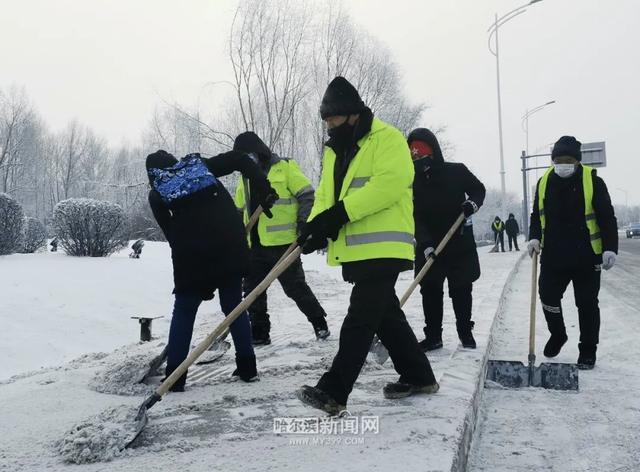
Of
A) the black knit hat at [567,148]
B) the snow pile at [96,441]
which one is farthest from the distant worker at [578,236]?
the snow pile at [96,441]

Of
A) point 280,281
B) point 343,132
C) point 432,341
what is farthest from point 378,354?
point 343,132

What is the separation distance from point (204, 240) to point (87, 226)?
8166 millimetres

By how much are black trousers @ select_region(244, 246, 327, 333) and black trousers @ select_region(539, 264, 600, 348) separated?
187cm

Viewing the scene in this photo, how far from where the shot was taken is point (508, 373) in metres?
4.13

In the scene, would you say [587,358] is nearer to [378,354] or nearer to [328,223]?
[378,354]

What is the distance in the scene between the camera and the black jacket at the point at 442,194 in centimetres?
454

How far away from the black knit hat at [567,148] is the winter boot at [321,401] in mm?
2831

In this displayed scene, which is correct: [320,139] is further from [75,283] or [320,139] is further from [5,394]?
[5,394]

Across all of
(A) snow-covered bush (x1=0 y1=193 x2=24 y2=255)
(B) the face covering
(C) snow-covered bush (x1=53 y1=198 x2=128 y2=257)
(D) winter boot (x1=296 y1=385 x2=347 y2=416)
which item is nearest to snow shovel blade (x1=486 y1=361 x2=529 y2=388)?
(D) winter boot (x1=296 y1=385 x2=347 y2=416)

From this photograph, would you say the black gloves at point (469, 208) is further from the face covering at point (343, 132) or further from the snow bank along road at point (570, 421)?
the face covering at point (343, 132)

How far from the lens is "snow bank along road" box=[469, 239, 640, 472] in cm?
280

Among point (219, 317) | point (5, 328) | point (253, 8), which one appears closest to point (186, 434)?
point (5, 328)

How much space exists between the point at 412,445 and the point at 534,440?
1044 mm

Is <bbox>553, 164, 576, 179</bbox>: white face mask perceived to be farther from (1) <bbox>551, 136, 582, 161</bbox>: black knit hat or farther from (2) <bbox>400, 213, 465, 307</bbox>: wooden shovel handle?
(2) <bbox>400, 213, 465, 307</bbox>: wooden shovel handle
